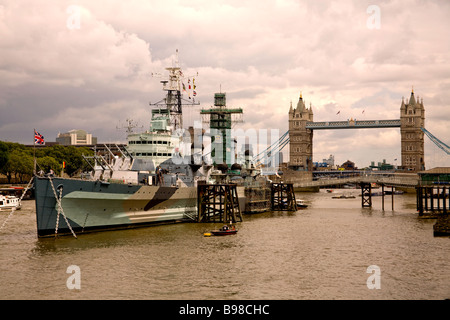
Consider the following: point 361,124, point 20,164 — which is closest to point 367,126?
point 361,124

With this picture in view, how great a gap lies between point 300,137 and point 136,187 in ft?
471

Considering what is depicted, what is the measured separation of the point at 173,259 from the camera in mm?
29672

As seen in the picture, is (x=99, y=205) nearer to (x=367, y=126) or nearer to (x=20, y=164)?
(x=20, y=164)

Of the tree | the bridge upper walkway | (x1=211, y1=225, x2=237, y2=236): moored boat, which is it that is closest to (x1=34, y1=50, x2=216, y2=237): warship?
(x1=211, y1=225, x2=237, y2=236): moored boat

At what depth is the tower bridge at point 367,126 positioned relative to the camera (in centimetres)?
16200

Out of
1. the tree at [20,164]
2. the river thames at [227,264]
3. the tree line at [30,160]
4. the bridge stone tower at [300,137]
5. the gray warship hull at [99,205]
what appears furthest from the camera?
the bridge stone tower at [300,137]

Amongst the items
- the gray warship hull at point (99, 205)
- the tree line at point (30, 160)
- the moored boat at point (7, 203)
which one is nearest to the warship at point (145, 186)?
the gray warship hull at point (99, 205)

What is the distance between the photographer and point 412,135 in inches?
6550

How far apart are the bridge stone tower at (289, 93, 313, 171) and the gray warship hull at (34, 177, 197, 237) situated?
440 feet

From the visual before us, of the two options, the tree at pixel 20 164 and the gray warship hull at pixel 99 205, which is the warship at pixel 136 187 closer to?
the gray warship hull at pixel 99 205

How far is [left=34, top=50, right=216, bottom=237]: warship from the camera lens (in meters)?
35.4

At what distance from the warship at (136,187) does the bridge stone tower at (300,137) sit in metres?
125
